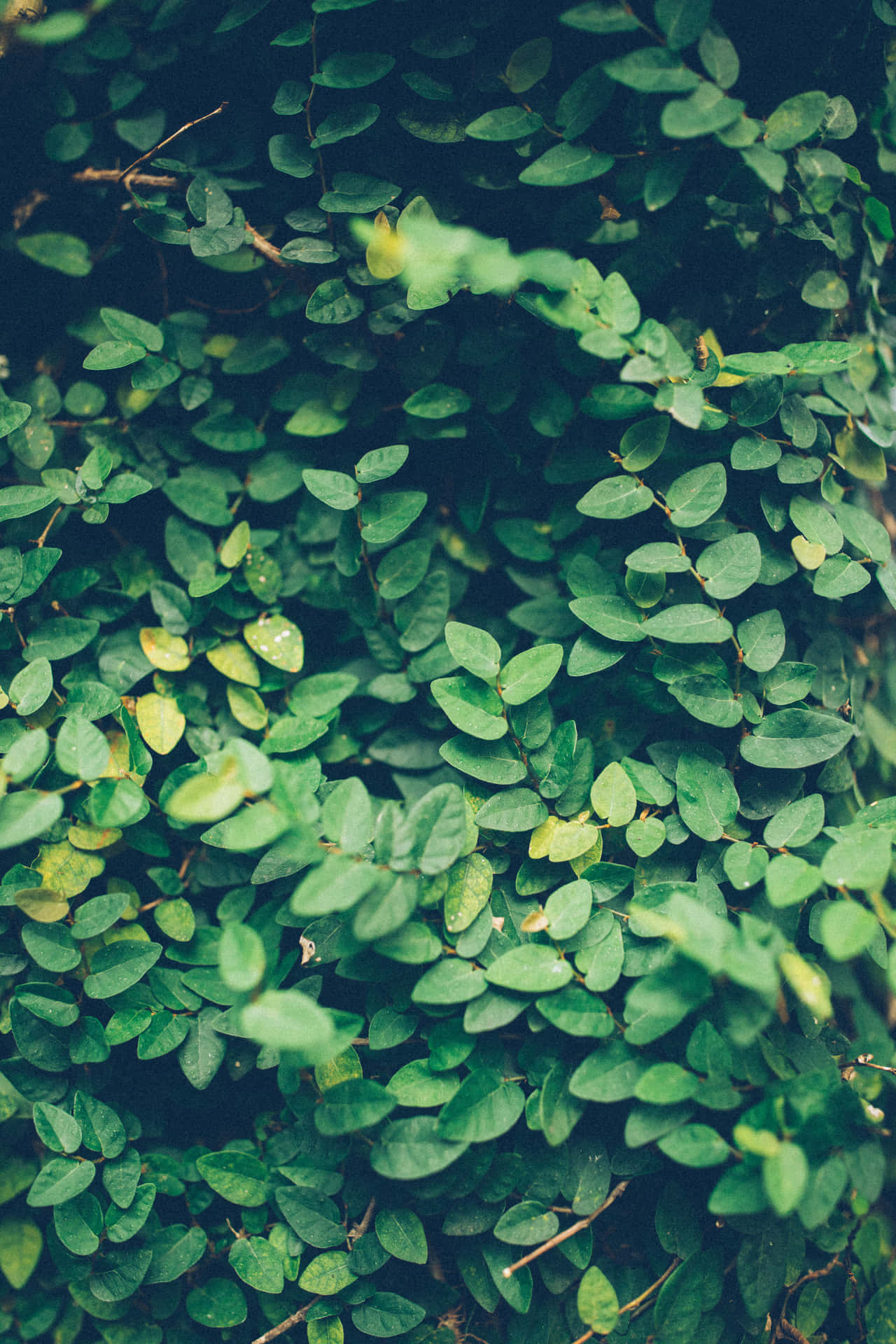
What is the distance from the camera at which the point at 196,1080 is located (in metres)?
1.46

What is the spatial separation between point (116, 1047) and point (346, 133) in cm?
193

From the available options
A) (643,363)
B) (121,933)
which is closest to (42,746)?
(121,933)

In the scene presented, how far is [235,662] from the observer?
5.35 ft

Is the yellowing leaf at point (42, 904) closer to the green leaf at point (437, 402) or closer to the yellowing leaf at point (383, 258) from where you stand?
the green leaf at point (437, 402)

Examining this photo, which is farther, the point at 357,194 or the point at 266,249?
the point at 266,249

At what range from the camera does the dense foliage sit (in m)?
1.35

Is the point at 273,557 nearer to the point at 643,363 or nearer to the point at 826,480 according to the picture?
the point at 643,363

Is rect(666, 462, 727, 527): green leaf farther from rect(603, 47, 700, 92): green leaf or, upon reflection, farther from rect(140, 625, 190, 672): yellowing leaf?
rect(140, 625, 190, 672): yellowing leaf

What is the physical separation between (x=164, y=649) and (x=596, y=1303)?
1.50 metres

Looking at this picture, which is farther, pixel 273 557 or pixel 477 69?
pixel 273 557

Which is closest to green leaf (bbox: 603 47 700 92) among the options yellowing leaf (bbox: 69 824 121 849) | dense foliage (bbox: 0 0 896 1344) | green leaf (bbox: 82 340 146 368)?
dense foliage (bbox: 0 0 896 1344)

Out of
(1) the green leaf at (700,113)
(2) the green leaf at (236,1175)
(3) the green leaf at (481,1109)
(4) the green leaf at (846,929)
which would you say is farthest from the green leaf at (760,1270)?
(1) the green leaf at (700,113)

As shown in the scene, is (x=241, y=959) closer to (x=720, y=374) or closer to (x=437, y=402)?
(x=437, y=402)

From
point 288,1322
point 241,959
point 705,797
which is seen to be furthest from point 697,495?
point 288,1322
